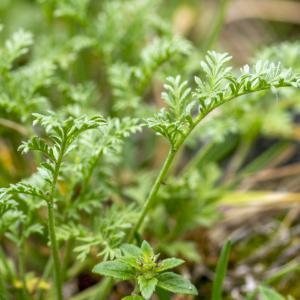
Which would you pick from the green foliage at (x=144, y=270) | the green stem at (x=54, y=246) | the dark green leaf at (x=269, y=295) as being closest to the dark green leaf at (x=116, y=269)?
the green foliage at (x=144, y=270)

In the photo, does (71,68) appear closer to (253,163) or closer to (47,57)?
(47,57)

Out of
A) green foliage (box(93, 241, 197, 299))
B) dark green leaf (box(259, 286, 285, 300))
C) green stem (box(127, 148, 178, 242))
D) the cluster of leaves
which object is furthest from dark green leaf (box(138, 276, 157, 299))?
dark green leaf (box(259, 286, 285, 300))

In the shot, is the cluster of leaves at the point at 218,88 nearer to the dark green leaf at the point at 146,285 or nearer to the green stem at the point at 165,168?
the green stem at the point at 165,168

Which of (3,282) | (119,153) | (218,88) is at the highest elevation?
(119,153)

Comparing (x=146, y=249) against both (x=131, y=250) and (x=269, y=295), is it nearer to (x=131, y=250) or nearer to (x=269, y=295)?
(x=131, y=250)

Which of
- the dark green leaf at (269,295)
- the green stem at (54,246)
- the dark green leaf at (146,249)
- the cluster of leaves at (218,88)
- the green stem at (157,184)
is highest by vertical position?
the cluster of leaves at (218,88)

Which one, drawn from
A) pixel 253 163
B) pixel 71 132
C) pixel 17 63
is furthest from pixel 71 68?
pixel 71 132

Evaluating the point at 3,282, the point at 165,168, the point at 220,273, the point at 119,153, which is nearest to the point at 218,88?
the point at 165,168
